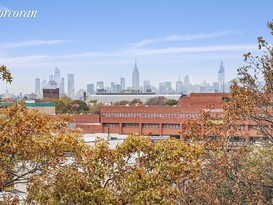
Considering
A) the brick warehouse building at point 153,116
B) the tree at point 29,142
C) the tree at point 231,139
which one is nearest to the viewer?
the tree at point 29,142

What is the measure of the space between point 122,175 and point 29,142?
2.25 meters

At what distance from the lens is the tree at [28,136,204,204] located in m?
10.4

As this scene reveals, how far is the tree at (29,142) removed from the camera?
10344mm

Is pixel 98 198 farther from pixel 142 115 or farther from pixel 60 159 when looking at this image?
pixel 142 115

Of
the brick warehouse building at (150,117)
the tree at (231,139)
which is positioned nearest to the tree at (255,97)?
the tree at (231,139)

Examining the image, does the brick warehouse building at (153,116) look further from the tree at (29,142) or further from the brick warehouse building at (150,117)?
the tree at (29,142)

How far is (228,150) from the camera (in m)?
14.2

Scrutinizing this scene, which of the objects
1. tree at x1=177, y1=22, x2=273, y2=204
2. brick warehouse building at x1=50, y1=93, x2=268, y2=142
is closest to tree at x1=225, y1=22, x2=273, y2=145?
tree at x1=177, y1=22, x2=273, y2=204

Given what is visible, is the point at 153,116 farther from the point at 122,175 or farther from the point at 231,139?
the point at 122,175

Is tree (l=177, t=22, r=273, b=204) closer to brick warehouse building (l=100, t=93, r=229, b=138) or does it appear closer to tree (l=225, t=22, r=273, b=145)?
tree (l=225, t=22, r=273, b=145)

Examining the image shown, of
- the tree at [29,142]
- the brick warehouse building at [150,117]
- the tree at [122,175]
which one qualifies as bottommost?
the brick warehouse building at [150,117]

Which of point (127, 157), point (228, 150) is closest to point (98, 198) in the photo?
point (127, 157)

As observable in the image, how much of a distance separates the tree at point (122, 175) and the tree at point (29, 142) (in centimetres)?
32

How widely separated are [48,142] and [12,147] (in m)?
0.78
